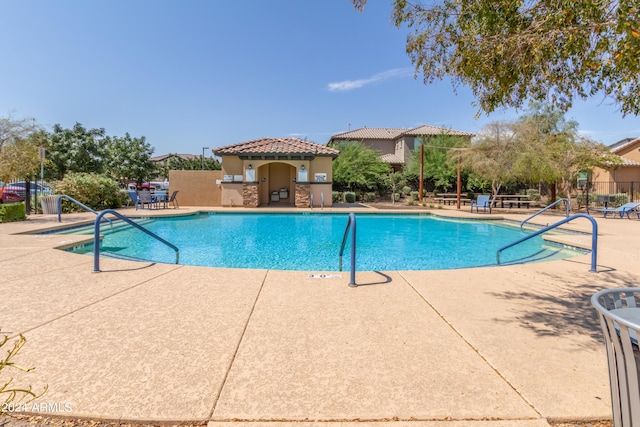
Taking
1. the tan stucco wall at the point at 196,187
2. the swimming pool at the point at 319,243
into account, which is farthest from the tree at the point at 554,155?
the tan stucco wall at the point at 196,187

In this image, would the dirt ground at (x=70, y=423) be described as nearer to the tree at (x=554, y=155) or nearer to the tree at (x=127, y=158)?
the tree at (x=554, y=155)

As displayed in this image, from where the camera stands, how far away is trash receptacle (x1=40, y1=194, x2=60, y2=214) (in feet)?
46.2

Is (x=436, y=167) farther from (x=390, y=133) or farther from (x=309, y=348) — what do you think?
(x=309, y=348)

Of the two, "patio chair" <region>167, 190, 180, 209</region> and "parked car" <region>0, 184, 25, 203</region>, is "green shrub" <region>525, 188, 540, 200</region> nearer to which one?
"patio chair" <region>167, 190, 180, 209</region>

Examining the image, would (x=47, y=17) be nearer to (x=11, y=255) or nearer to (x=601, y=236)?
(x=11, y=255)

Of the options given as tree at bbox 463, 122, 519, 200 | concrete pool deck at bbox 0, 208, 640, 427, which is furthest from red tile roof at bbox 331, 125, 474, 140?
concrete pool deck at bbox 0, 208, 640, 427

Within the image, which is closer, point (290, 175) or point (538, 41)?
point (538, 41)

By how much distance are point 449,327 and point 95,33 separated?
48.5 ft

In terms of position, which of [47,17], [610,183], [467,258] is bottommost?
[467,258]

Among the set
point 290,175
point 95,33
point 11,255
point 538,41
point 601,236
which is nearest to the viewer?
point 538,41

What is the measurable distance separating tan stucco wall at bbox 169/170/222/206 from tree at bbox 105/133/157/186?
17.8 meters

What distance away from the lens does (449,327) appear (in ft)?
11.0

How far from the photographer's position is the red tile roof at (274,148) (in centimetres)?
1981

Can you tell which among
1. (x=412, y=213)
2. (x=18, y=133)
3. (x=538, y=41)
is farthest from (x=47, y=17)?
(x=412, y=213)
